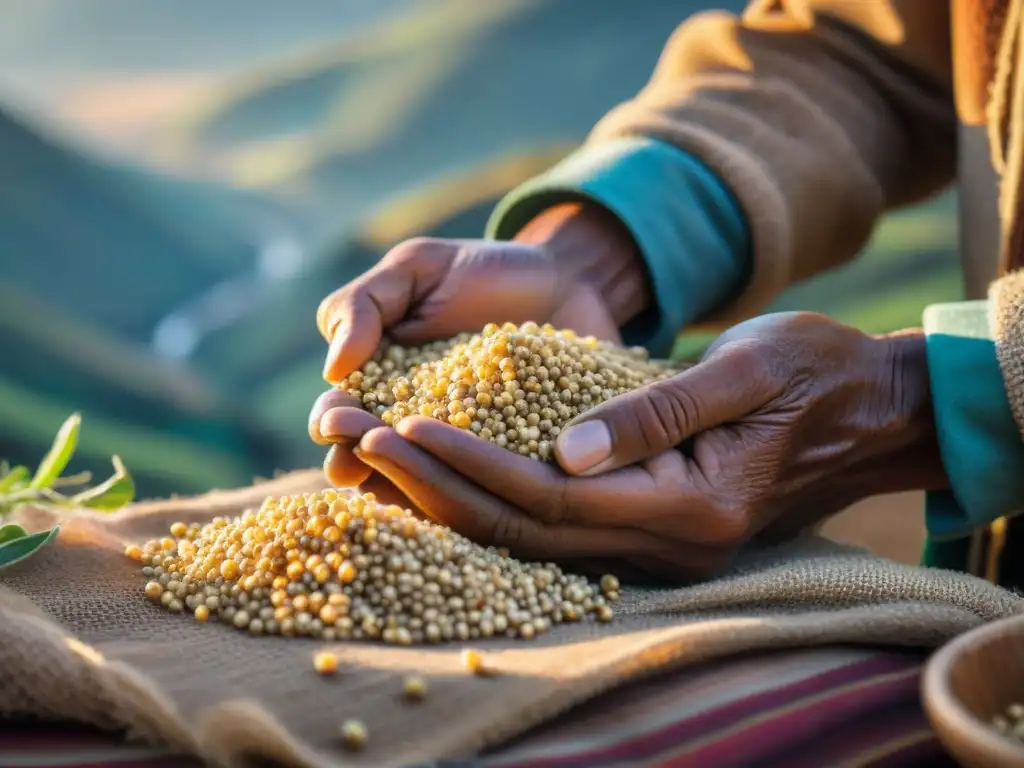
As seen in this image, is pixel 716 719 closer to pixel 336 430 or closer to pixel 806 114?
pixel 336 430

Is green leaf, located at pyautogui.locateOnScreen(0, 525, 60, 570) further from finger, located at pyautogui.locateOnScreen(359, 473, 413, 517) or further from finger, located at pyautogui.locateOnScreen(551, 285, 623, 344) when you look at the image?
finger, located at pyautogui.locateOnScreen(551, 285, 623, 344)

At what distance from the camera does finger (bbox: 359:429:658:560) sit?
0.89m

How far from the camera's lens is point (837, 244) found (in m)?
1.54

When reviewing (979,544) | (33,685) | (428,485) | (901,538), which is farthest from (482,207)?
(33,685)

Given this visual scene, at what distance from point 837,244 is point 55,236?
157 centimetres

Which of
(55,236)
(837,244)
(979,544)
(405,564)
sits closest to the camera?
(405,564)

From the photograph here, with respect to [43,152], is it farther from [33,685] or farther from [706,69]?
[33,685]

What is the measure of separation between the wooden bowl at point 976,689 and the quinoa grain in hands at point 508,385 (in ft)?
1.26

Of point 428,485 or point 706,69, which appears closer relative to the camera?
point 428,485

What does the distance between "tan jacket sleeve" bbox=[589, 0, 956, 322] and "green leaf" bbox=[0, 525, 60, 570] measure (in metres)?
0.87

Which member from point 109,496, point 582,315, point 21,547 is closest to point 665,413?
point 582,315

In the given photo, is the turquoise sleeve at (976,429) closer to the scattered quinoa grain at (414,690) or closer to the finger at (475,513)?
the finger at (475,513)

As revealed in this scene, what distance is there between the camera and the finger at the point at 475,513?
891 mm

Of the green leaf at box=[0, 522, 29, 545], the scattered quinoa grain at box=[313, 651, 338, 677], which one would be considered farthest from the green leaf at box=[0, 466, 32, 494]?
the scattered quinoa grain at box=[313, 651, 338, 677]
